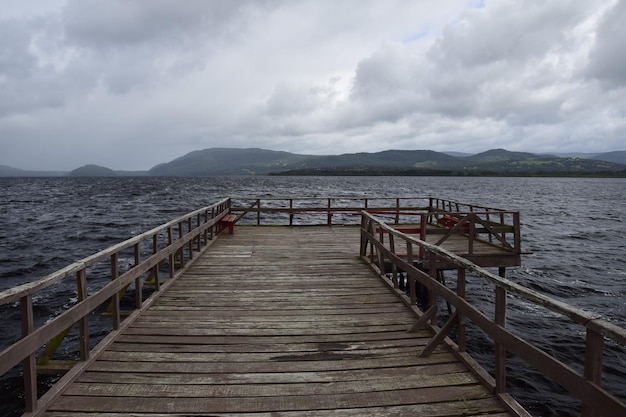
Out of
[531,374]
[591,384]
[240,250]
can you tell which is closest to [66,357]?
[240,250]

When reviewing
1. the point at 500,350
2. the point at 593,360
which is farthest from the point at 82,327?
the point at 593,360

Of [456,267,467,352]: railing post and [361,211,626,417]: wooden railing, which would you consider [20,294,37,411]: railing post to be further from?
[456,267,467,352]: railing post

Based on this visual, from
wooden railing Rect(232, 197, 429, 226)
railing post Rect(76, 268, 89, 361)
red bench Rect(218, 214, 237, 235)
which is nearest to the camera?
railing post Rect(76, 268, 89, 361)

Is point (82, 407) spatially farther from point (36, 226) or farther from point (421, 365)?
point (36, 226)

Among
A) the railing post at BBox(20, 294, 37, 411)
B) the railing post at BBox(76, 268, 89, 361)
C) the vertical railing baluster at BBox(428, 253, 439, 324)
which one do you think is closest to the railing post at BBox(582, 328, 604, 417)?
the vertical railing baluster at BBox(428, 253, 439, 324)

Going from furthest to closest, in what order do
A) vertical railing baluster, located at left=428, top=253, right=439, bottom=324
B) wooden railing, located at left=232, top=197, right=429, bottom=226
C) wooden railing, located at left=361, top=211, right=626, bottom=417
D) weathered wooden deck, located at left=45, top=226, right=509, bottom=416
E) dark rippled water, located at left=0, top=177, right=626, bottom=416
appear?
wooden railing, located at left=232, top=197, right=429, bottom=226, dark rippled water, located at left=0, top=177, right=626, bottom=416, vertical railing baluster, located at left=428, top=253, right=439, bottom=324, weathered wooden deck, located at left=45, top=226, right=509, bottom=416, wooden railing, located at left=361, top=211, right=626, bottom=417

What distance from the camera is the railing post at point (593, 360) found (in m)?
2.57

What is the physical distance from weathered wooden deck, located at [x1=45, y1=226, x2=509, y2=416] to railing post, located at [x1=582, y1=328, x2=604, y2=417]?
1088mm

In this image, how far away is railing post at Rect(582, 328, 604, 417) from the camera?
2568mm

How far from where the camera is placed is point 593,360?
8.57 ft

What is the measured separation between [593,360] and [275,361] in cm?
309

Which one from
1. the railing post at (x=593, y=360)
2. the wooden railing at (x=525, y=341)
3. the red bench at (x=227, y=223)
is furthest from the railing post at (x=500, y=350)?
the red bench at (x=227, y=223)

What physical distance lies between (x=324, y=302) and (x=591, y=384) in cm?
441

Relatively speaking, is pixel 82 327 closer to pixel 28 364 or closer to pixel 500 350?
pixel 28 364
